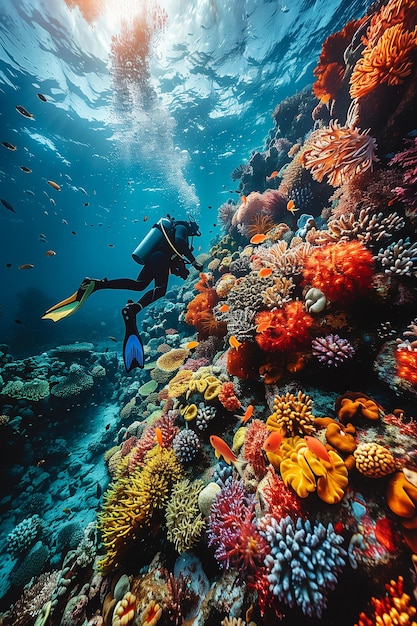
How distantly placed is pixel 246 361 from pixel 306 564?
2.71 m

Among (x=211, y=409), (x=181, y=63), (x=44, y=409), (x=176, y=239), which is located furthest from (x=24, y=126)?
(x=211, y=409)

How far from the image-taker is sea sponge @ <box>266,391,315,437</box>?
10.00 ft

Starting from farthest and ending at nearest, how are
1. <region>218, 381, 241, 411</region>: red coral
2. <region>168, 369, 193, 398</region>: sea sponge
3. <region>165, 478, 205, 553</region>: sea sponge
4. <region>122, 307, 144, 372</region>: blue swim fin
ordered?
<region>168, 369, 193, 398</region>: sea sponge, <region>122, 307, 144, 372</region>: blue swim fin, <region>218, 381, 241, 411</region>: red coral, <region>165, 478, 205, 553</region>: sea sponge

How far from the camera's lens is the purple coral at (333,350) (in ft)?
10.8

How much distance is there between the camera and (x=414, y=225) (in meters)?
3.84

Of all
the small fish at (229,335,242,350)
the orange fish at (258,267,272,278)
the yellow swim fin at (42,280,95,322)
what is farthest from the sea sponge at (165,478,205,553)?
the orange fish at (258,267,272,278)

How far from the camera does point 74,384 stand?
11.4 meters

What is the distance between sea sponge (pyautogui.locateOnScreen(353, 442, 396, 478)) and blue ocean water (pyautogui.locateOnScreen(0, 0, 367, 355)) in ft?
39.7

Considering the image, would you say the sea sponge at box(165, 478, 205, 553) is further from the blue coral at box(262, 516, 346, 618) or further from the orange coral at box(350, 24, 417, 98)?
the orange coral at box(350, 24, 417, 98)

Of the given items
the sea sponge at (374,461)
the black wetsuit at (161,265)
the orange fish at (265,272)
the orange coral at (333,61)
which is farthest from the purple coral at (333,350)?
the orange coral at (333,61)

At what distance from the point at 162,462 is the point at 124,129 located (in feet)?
88.5

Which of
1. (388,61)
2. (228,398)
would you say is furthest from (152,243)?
(388,61)

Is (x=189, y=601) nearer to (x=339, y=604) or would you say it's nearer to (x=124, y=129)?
(x=339, y=604)

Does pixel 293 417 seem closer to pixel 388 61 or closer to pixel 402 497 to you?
pixel 402 497
